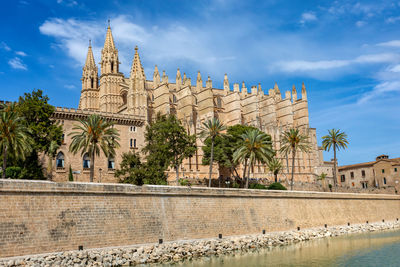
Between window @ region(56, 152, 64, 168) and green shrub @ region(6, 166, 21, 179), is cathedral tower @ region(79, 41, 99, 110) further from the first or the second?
green shrub @ region(6, 166, 21, 179)

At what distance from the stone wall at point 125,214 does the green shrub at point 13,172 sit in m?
13.8

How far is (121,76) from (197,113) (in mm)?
13283

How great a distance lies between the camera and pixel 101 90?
198 ft

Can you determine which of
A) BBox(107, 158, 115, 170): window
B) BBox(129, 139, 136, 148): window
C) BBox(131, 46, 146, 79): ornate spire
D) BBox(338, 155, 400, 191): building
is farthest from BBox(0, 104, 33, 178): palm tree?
BBox(338, 155, 400, 191): building

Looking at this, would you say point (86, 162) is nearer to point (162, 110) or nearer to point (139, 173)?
point (139, 173)

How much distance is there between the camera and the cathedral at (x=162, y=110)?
43.8 meters

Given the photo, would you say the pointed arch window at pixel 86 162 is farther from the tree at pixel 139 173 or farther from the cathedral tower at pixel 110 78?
the cathedral tower at pixel 110 78

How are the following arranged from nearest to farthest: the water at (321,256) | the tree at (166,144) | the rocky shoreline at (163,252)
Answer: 1. the rocky shoreline at (163,252)
2. the water at (321,256)
3. the tree at (166,144)

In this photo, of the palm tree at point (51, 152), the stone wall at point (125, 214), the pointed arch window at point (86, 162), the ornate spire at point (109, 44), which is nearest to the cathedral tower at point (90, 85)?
the ornate spire at point (109, 44)

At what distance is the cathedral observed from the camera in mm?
43812

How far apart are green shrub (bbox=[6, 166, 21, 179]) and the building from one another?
177 feet

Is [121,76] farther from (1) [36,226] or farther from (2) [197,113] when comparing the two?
(1) [36,226]

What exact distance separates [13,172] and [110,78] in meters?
28.6

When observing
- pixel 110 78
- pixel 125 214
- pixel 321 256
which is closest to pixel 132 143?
pixel 110 78
